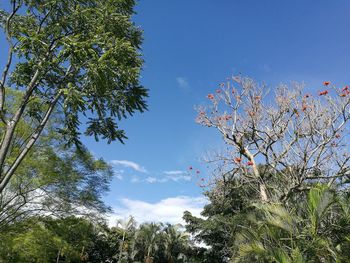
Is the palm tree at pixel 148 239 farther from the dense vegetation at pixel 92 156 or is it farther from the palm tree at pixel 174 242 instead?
the dense vegetation at pixel 92 156

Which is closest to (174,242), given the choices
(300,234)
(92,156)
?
(92,156)

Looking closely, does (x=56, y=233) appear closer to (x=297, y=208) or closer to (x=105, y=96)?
(x=105, y=96)

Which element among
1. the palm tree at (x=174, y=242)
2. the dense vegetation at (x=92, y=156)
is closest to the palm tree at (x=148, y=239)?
the palm tree at (x=174, y=242)

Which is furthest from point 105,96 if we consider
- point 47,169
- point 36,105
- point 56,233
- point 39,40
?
point 56,233

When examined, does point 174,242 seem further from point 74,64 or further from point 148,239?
point 74,64

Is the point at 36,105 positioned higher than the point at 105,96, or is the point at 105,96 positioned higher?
the point at 36,105

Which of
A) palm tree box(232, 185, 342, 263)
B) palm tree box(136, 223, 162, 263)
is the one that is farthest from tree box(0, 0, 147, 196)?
palm tree box(136, 223, 162, 263)

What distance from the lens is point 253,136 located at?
43.8ft

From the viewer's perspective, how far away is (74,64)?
8523 mm

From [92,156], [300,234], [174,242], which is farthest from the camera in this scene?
[174,242]

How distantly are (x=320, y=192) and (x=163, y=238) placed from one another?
90.2ft

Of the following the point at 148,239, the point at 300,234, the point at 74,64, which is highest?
the point at 148,239

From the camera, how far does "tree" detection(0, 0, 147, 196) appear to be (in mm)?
8227

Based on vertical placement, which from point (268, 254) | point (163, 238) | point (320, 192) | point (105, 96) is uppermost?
point (163, 238)
